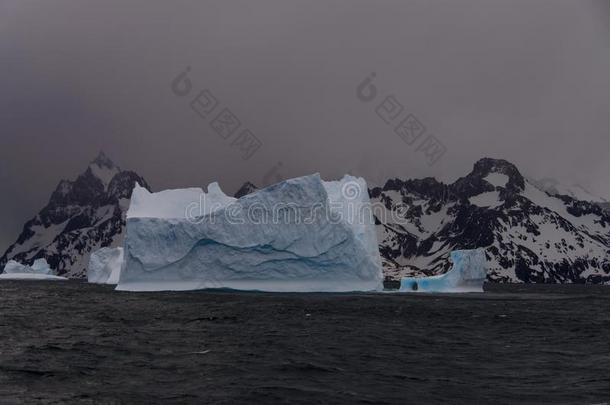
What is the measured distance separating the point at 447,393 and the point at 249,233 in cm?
3675

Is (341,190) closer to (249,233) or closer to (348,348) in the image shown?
(249,233)

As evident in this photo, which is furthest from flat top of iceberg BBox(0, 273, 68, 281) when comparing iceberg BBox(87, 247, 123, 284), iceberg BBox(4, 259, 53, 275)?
iceberg BBox(87, 247, 123, 284)

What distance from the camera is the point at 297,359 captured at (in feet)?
64.6

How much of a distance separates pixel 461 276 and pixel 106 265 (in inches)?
2829

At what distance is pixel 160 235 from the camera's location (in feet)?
168

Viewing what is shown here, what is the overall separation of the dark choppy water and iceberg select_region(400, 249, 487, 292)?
33.3m

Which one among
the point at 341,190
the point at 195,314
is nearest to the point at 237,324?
the point at 195,314

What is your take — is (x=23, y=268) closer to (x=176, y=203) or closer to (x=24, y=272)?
(x=24, y=272)

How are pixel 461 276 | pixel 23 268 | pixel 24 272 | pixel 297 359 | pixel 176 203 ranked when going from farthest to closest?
pixel 23 268, pixel 24 272, pixel 461 276, pixel 176 203, pixel 297 359

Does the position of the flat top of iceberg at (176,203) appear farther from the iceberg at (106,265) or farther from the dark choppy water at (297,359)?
the iceberg at (106,265)

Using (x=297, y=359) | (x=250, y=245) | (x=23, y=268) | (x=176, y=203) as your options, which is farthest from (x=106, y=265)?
(x=297, y=359)

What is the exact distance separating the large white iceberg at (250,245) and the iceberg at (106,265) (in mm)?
60970

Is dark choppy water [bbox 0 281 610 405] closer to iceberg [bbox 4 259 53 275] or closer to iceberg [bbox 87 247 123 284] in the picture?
iceberg [bbox 87 247 123 284]

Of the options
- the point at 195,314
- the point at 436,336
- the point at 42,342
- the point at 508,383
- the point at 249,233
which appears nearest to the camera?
the point at 508,383
